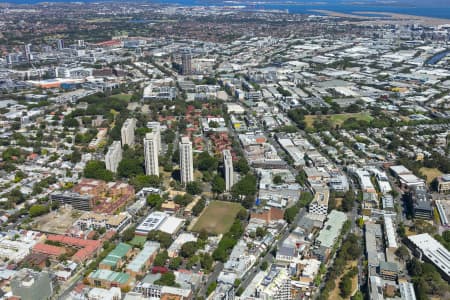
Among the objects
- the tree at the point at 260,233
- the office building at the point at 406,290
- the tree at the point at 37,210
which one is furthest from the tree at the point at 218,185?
the office building at the point at 406,290

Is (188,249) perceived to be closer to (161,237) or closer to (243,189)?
(161,237)

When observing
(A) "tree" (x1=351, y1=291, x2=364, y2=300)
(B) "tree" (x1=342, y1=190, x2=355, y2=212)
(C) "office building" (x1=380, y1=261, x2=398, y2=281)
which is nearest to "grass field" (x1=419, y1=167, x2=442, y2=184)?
(B) "tree" (x1=342, y1=190, x2=355, y2=212)

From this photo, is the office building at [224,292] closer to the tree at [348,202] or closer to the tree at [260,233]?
the tree at [260,233]

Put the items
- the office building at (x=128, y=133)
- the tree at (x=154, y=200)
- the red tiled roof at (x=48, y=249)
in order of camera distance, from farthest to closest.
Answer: the office building at (x=128, y=133)
the tree at (x=154, y=200)
the red tiled roof at (x=48, y=249)

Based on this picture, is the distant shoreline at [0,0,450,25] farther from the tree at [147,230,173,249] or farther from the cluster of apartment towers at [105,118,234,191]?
the tree at [147,230,173,249]

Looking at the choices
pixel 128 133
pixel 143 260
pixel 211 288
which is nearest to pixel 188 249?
pixel 143 260
